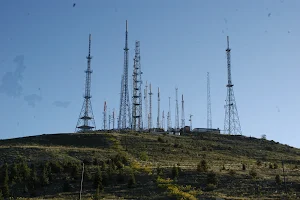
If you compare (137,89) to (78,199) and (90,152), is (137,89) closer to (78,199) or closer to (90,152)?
(90,152)

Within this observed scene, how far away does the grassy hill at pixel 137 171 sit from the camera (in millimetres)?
38719

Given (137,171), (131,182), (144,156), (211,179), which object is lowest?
(131,182)

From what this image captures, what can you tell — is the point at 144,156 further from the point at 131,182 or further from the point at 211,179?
the point at 211,179

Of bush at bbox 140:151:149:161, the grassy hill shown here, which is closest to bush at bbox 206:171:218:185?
the grassy hill

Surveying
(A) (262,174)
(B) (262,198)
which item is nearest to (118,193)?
(B) (262,198)

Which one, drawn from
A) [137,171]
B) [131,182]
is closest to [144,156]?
[137,171]

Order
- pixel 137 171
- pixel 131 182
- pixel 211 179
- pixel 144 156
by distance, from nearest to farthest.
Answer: pixel 131 182 < pixel 211 179 < pixel 137 171 < pixel 144 156

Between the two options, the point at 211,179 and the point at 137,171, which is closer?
the point at 211,179

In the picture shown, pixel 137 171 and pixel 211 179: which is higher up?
pixel 137 171

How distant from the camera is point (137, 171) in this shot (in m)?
47.6

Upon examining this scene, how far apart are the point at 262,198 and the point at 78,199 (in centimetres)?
1503

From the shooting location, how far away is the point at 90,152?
194 feet

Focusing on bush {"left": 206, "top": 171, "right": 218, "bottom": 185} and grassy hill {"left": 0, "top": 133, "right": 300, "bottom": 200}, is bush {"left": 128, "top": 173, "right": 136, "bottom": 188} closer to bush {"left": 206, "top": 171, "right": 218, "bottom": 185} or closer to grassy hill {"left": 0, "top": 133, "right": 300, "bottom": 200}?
grassy hill {"left": 0, "top": 133, "right": 300, "bottom": 200}

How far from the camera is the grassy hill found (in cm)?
3872
